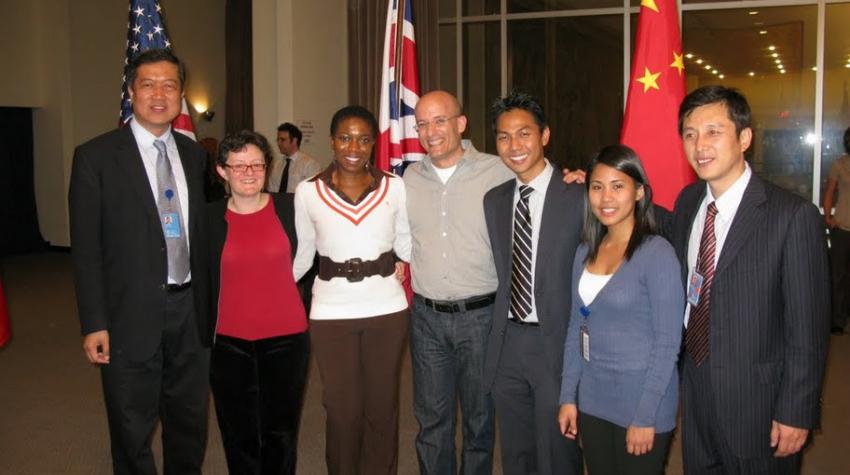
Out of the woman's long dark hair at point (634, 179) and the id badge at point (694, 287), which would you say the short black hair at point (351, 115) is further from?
the id badge at point (694, 287)

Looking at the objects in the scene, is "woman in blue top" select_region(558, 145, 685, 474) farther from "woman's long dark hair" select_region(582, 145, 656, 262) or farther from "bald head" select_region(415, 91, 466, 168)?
"bald head" select_region(415, 91, 466, 168)

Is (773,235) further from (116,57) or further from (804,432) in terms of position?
(116,57)

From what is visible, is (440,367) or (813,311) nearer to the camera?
(813,311)

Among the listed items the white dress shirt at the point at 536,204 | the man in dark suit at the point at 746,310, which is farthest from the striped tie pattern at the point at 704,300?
the white dress shirt at the point at 536,204

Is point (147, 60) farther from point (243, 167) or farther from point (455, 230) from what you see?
point (455, 230)

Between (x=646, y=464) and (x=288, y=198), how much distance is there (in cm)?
166

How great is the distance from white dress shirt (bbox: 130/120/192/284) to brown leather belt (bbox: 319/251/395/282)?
0.54 m

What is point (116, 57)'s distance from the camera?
12516 millimetres

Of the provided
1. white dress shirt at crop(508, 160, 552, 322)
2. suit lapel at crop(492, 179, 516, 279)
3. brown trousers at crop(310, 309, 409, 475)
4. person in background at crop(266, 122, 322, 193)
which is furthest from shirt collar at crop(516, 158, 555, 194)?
person in background at crop(266, 122, 322, 193)

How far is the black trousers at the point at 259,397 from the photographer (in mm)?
2875

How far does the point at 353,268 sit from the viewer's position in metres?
2.82

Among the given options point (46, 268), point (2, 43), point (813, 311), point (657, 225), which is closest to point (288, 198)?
point (657, 225)

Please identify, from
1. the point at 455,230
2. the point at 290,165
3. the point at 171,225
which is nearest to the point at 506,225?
the point at 455,230

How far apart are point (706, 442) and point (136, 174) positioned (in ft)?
7.25
